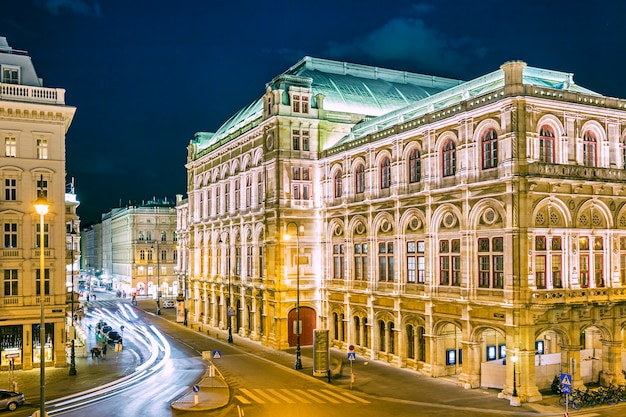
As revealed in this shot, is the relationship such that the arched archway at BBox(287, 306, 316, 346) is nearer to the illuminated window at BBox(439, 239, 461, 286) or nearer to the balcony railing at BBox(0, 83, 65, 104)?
the illuminated window at BBox(439, 239, 461, 286)

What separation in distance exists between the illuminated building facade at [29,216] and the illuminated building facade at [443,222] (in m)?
19.8

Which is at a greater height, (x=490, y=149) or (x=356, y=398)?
(x=490, y=149)

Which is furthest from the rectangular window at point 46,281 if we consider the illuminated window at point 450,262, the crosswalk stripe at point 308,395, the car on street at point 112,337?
the illuminated window at point 450,262

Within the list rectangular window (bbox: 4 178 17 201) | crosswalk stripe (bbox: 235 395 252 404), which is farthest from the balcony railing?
crosswalk stripe (bbox: 235 395 252 404)

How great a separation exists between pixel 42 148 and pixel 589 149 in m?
42.3

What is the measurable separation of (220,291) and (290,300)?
60.0ft

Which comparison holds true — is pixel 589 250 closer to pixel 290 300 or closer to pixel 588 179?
pixel 588 179

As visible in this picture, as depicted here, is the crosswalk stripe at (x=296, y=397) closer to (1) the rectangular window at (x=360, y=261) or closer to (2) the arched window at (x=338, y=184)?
→ (1) the rectangular window at (x=360, y=261)

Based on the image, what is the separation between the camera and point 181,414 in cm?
3481

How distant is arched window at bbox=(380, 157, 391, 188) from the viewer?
5122 cm

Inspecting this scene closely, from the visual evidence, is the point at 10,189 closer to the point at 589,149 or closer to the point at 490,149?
the point at 490,149

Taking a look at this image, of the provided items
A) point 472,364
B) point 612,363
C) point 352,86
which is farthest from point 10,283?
point 612,363

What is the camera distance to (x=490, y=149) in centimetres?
4078

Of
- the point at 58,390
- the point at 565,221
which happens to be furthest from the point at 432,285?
the point at 58,390
